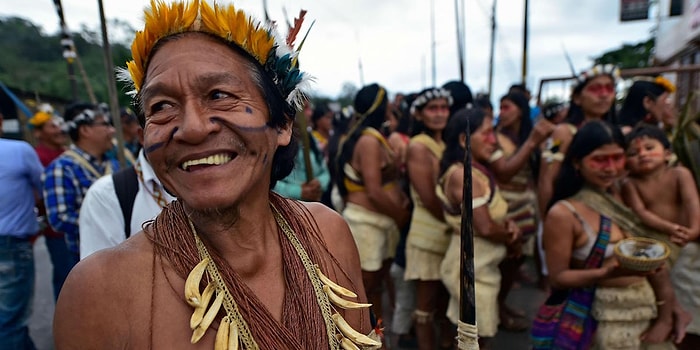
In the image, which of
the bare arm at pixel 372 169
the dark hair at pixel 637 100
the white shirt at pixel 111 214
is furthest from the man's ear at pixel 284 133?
the dark hair at pixel 637 100

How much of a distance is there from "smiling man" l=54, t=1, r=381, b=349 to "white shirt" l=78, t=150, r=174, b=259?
2.27ft

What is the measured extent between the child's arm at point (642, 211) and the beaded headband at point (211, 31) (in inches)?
104

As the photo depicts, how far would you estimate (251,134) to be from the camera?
3.84 ft

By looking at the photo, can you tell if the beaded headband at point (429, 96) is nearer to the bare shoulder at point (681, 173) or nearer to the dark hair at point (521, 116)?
the dark hair at point (521, 116)

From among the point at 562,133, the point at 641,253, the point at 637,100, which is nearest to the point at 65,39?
the point at 562,133

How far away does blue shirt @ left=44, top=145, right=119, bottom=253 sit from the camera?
10.0 feet

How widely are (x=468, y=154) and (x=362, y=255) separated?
2853 mm

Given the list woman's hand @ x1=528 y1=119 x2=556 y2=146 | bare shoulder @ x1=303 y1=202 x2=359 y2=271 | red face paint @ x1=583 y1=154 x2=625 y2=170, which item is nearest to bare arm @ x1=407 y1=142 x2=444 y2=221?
woman's hand @ x1=528 y1=119 x2=556 y2=146

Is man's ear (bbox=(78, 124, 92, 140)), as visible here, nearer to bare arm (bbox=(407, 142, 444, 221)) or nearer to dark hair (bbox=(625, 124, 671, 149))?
bare arm (bbox=(407, 142, 444, 221))

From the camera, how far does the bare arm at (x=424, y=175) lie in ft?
11.8

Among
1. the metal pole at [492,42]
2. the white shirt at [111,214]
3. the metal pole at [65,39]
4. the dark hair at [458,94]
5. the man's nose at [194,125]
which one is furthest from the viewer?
the metal pole at [492,42]

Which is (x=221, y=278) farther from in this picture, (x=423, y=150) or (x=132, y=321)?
(x=423, y=150)

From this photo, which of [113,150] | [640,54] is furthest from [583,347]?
[640,54]

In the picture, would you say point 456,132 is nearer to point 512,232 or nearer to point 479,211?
point 479,211
